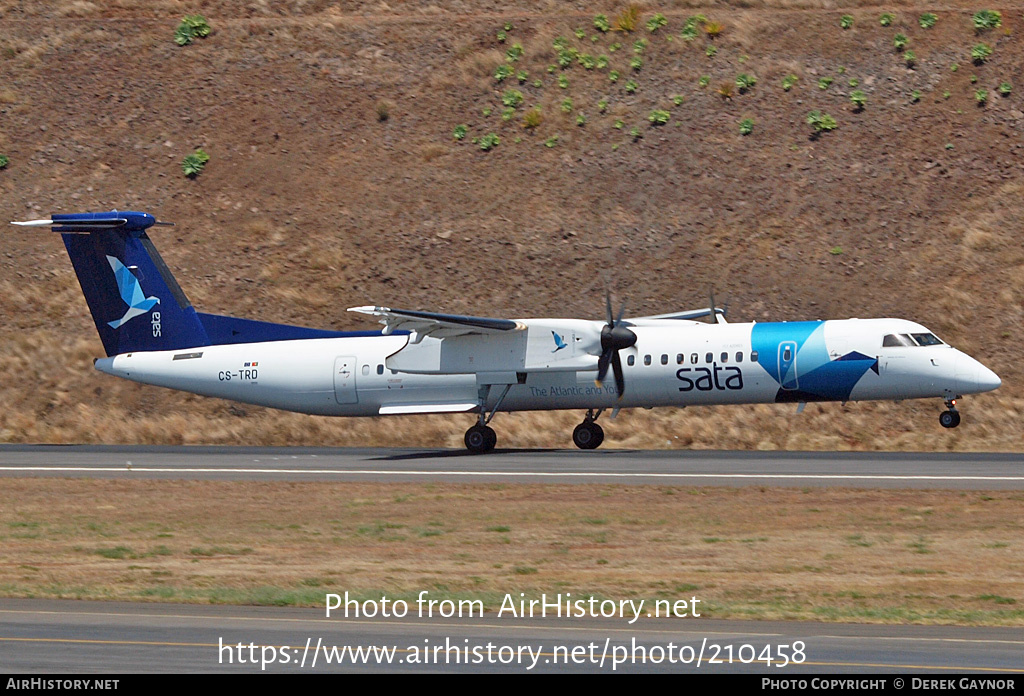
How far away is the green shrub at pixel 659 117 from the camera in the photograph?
52844 mm

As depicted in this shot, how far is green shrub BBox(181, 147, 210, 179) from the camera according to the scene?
179ft

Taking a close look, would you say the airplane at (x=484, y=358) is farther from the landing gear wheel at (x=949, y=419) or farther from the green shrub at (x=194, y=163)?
the green shrub at (x=194, y=163)

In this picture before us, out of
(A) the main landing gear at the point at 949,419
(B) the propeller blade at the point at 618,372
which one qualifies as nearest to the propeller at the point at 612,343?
(B) the propeller blade at the point at 618,372

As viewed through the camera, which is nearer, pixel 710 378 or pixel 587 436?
pixel 710 378

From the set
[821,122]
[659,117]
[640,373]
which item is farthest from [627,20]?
[640,373]

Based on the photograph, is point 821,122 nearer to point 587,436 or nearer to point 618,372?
point 587,436

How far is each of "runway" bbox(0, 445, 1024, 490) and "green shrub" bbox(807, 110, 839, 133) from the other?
70.4 feet

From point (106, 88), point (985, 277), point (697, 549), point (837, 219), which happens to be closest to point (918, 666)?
point (697, 549)

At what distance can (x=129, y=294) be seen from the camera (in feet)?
122

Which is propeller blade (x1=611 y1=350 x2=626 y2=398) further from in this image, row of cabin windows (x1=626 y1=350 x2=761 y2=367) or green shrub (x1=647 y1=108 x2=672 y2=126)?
green shrub (x1=647 y1=108 x2=672 y2=126)

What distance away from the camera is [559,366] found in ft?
109

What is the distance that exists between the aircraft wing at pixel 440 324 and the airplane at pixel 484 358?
0.16 ft

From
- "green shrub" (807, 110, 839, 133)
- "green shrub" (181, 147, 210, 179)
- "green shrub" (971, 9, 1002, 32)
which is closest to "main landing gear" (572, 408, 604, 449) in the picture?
"green shrub" (807, 110, 839, 133)

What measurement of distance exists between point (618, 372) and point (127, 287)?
1415 centimetres
